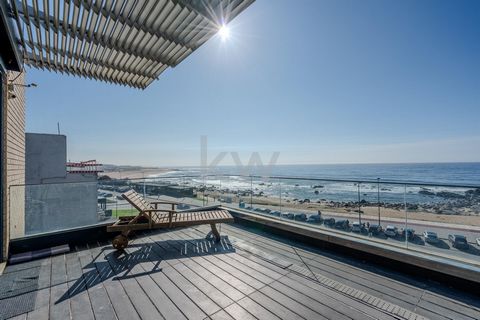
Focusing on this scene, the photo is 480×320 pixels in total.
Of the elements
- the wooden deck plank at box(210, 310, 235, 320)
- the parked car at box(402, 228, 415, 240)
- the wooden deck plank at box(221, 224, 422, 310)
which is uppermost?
the parked car at box(402, 228, 415, 240)

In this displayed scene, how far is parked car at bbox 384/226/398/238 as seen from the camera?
2.79 m

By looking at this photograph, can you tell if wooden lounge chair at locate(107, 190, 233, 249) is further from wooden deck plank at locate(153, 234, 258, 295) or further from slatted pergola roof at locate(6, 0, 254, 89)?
slatted pergola roof at locate(6, 0, 254, 89)

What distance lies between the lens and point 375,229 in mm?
2947

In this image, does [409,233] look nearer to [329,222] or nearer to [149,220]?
[329,222]

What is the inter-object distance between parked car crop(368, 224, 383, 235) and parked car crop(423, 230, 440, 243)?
1.50 ft

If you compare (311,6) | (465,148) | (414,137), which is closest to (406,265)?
(311,6)

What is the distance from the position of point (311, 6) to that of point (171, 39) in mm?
4156

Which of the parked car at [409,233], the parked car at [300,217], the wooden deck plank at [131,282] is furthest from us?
the parked car at [300,217]

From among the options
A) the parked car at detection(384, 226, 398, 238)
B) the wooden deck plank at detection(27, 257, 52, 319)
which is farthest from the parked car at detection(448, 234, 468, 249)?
the wooden deck plank at detection(27, 257, 52, 319)

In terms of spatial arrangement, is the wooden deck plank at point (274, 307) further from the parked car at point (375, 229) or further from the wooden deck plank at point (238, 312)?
the parked car at point (375, 229)

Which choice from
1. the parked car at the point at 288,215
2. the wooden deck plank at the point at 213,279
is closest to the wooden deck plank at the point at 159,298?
the wooden deck plank at the point at 213,279

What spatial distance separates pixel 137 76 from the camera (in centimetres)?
359

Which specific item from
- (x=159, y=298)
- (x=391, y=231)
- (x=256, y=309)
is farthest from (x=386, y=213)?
(x=159, y=298)

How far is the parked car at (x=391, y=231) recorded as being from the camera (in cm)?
279
